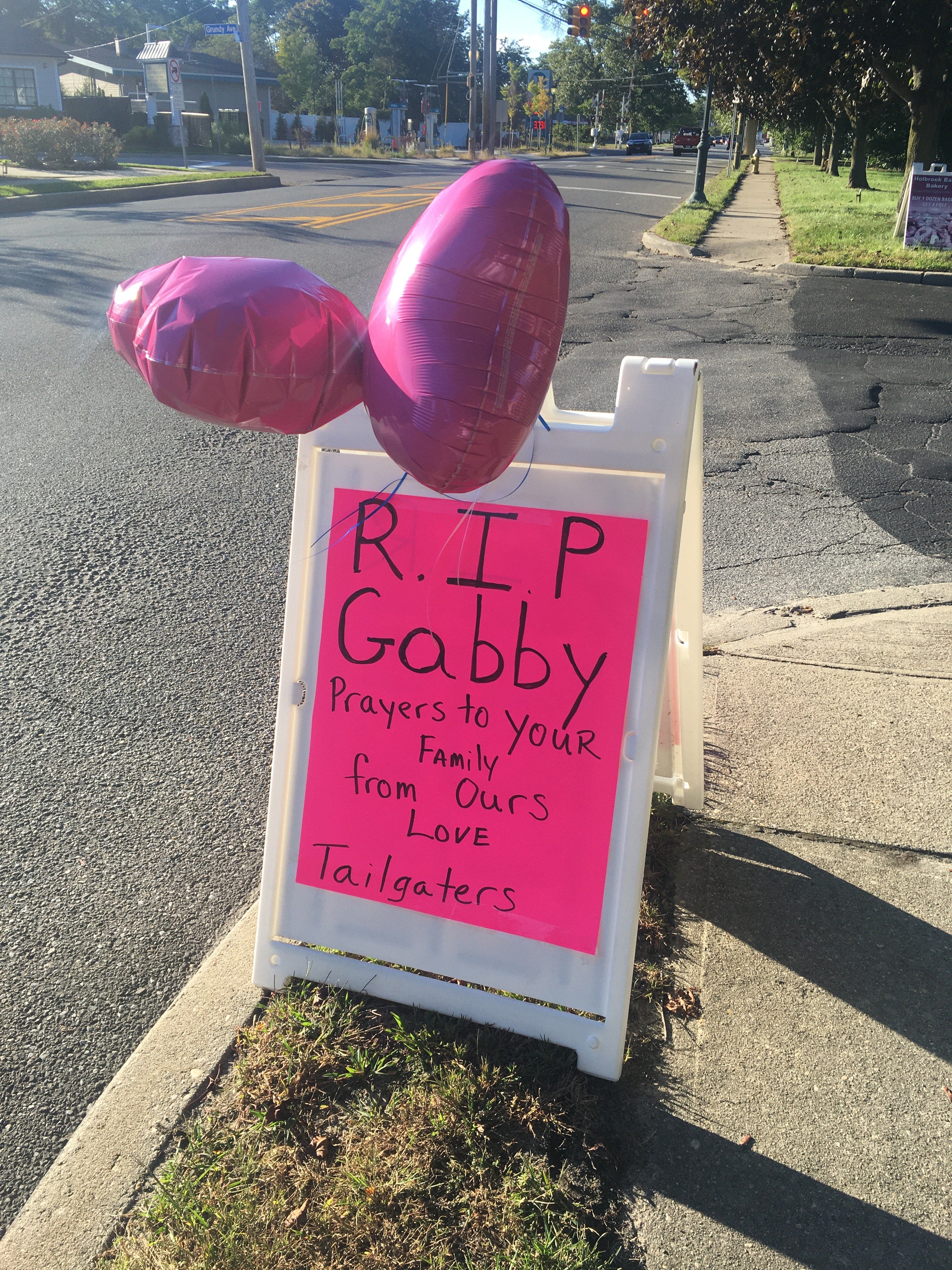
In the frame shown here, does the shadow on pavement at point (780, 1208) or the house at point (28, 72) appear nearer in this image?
the shadow on pavement at point (780, 1208)

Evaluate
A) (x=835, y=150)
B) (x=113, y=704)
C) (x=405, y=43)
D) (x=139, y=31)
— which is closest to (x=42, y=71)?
(x=835, y=150)

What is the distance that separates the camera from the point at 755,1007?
86.4 inches

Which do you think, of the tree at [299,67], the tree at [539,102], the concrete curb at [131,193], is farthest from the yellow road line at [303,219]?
the tree at [299,67]

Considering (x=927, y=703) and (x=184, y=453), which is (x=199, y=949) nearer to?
(x=927, y=703)

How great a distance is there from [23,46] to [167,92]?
1626cm

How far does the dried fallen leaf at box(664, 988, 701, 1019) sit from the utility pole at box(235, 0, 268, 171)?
28612mm

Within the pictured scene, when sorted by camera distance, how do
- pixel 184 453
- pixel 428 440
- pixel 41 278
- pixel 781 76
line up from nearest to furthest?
pixel 428 440
pixel 184 453
pixel 41 278
pixel 781 76

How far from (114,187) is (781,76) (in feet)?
45.6

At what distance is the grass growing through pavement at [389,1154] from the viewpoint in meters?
1.68

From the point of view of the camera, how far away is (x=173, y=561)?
14.9 ft

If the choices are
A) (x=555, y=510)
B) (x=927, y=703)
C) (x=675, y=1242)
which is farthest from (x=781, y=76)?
(x=675, y=1242)

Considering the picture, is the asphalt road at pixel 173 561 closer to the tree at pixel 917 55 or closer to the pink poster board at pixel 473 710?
the pink poster board at pixel 473 710

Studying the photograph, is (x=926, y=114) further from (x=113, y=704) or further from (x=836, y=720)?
(x=113, y=704)

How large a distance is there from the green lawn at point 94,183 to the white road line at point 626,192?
9393mm
